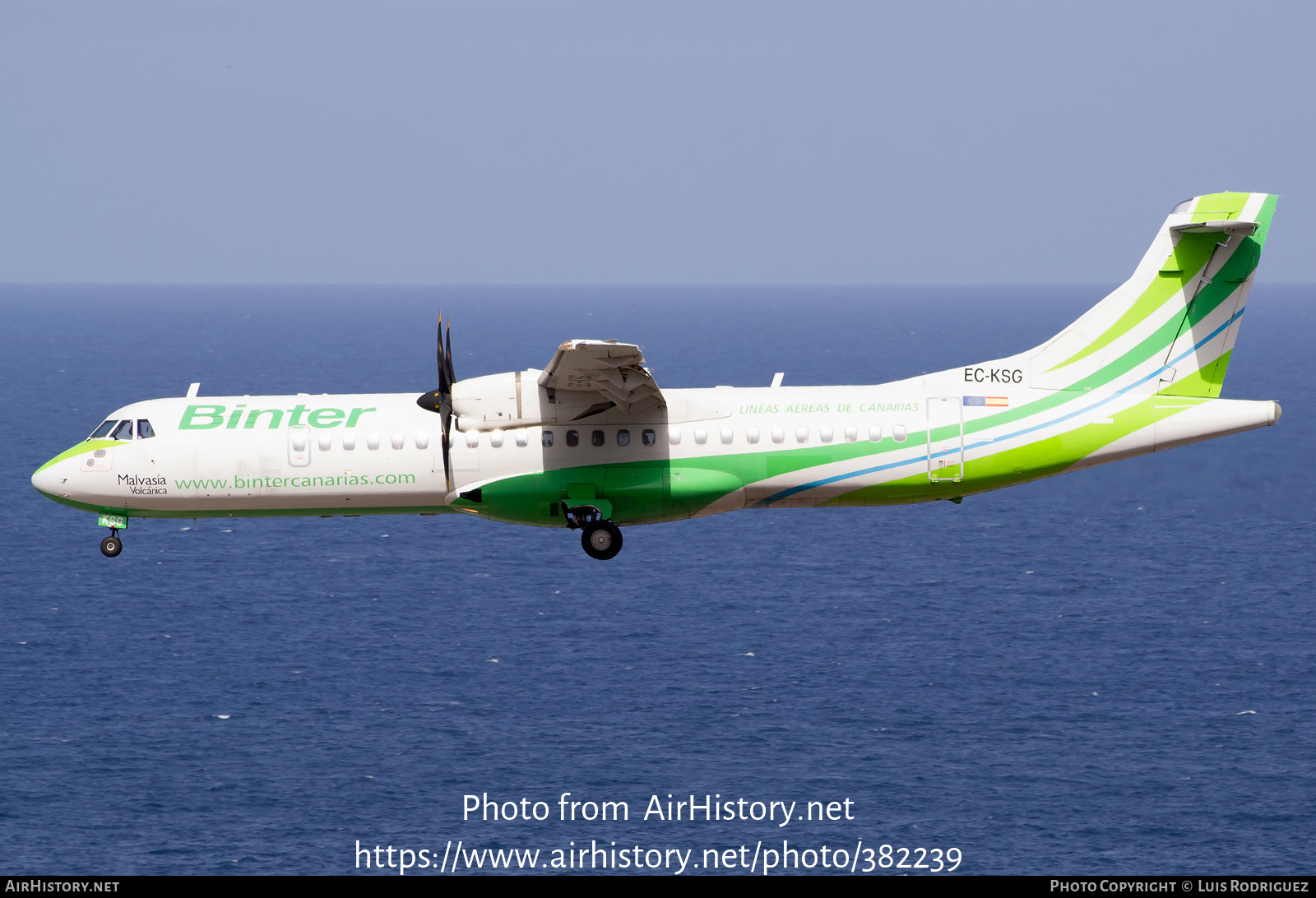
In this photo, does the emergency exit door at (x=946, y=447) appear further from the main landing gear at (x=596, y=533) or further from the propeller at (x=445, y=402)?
the propeller at (x=445, y=402)

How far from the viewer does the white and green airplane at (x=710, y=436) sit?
145 ft

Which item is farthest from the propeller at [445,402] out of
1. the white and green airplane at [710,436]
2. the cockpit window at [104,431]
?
the cockpit window at [104,431]

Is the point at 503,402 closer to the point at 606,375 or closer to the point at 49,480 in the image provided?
the point at 606,375

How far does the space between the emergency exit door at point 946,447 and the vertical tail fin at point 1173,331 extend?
373 centimetres

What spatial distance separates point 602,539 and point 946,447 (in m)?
11.2

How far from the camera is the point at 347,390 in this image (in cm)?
19762

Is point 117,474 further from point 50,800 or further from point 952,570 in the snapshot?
point 952,570

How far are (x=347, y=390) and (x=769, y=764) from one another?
385ft

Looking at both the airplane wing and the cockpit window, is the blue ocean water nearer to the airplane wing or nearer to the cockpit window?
the cockpit window

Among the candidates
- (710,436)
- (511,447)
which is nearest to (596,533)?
(511,447)

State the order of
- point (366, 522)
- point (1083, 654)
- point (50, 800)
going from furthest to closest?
point (366, 522) < point (1083, 654) < point (50, 800)

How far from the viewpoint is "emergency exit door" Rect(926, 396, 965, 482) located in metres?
44.5
